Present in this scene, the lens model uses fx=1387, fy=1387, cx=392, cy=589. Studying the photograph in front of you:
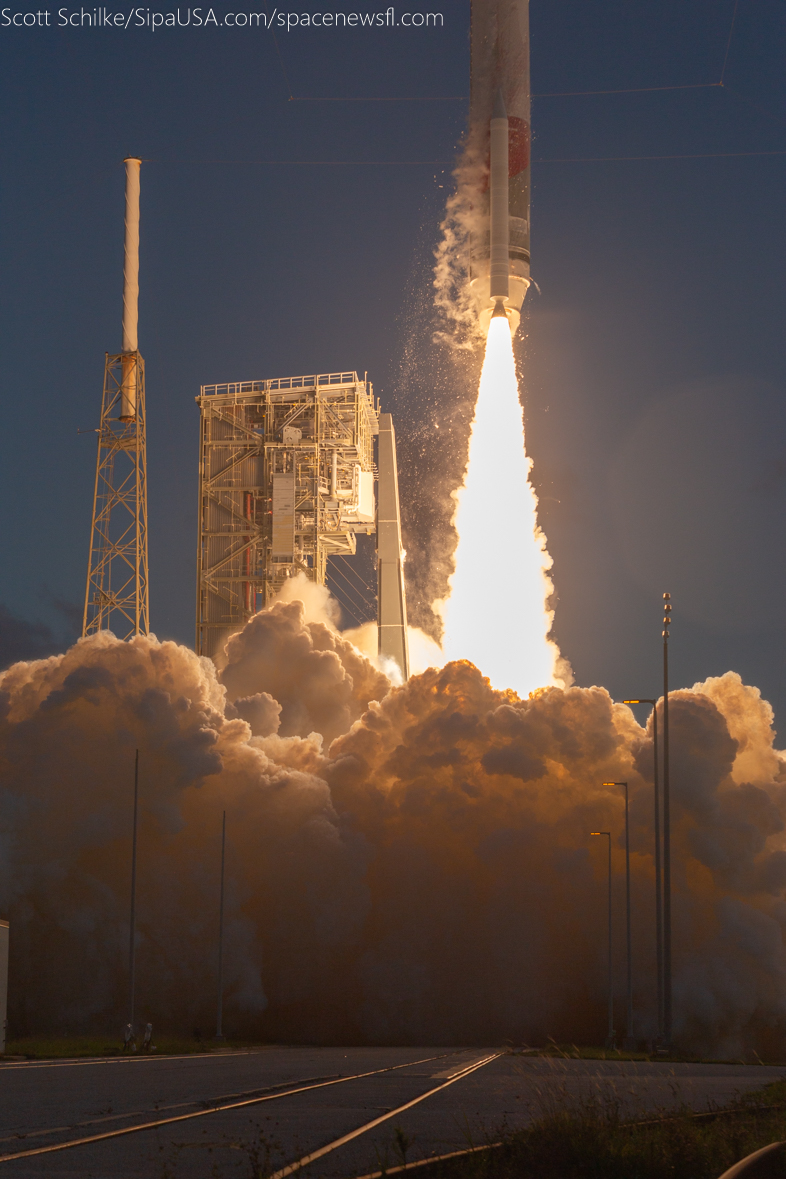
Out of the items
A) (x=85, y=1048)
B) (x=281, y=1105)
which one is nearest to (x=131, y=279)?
(x=85, y=1048)

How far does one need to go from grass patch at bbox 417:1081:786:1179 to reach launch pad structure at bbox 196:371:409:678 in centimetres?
6387

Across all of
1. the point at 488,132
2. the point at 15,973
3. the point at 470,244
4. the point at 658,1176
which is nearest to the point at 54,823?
the point at 15,973

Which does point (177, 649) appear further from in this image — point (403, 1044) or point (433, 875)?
point (403, 1044)

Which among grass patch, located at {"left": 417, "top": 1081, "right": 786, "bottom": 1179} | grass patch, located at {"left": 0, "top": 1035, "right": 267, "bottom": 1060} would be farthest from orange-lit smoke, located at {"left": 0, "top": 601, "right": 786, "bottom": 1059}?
grass patch, located at {"left": 417, "top": 1081, "right": 786, "bottom": 1179}

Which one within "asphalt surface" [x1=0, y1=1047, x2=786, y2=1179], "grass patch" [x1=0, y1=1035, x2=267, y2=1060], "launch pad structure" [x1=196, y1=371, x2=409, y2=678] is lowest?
"grass patch" [x1=0, y1=1035, x2=267, y2=1060]

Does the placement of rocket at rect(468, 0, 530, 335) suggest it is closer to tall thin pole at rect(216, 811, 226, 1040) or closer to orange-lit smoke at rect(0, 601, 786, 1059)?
orange-lit smoke at rect(0, 601, 786, 1059)

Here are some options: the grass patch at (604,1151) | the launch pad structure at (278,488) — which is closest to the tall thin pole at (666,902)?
the grass patch at (604,1151)

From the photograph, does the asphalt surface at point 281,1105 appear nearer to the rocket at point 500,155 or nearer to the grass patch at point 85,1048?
the grass patch at point 85,1048

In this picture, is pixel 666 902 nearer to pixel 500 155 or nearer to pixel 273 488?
pixel 500 155

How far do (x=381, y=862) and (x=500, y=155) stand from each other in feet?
106

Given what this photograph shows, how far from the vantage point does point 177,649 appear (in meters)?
64.6

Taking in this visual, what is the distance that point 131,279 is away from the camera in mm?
79938

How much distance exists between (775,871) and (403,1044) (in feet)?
61.1

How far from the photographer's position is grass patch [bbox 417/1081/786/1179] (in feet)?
46.7
